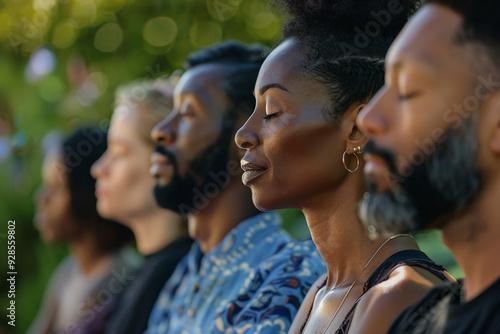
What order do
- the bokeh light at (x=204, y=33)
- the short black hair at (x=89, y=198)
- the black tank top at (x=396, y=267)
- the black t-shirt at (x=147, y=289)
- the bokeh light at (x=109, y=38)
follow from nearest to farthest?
the black tank top at (x=396, y=267) < the black t-shirt at (x=147, y=289) < the short black hair at (x=89, y=198) < the bokeh light at (x=204, y=33) < the bokeh light at (x=109, y=38)

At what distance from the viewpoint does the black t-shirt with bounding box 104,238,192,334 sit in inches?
135

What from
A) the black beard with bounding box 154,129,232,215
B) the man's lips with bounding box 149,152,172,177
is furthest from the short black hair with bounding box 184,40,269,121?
the man's lips with bounding box 149,152,172,177

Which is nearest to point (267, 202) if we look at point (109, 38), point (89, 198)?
point (89, 198)

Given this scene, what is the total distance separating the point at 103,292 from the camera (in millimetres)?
3766

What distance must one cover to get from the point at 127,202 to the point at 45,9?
305cm

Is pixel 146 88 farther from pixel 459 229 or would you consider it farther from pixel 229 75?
pixel 459 229

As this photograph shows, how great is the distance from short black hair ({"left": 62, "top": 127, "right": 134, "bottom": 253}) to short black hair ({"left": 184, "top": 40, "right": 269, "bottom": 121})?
112 centimetres

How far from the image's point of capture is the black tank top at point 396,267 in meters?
1.76

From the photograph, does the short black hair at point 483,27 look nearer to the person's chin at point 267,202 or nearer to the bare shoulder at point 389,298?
the bare shoulder at point 389,298

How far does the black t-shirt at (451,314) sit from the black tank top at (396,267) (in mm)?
202

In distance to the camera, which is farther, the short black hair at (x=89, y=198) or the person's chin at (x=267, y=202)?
the short black hair at (x=89, y=198)

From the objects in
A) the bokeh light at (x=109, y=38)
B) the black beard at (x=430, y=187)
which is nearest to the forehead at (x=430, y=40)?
the black beard at (x=430, y=187)

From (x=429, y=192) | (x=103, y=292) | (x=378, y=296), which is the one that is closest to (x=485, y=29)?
(x=429, y=192)

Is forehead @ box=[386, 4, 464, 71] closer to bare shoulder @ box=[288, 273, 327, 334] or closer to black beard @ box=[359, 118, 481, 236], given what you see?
black beard @ box=[359, 118, 481, 236]
